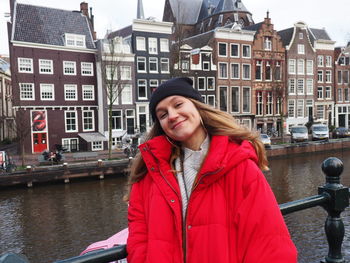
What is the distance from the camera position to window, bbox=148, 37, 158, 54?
2788 centimetres

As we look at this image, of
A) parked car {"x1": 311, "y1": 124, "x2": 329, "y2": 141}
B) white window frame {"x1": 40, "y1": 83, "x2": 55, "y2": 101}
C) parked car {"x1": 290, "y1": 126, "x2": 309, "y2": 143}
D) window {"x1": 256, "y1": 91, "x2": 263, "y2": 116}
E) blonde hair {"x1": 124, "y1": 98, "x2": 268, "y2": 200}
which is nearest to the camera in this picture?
blonde hair {"x1": 124, "y1": 98, "x2": 268, "y2": 200}

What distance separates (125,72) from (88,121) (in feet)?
15.7

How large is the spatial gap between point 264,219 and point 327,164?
0.86 meters

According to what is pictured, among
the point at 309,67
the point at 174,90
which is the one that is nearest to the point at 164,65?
the point at 309,67

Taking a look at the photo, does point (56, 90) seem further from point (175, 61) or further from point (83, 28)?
point (175, 61)

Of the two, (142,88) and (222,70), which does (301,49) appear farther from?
(142,88)

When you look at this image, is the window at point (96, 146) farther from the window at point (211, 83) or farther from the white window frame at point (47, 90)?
the window at point (211, 83)

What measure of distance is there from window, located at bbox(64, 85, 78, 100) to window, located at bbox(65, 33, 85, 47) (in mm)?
3100

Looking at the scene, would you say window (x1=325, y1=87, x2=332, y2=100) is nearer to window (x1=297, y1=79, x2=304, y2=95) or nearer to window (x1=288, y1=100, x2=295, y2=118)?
window (x1=297, y1=79, x2=304, y2=95)

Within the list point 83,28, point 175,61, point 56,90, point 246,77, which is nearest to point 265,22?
point 246,77

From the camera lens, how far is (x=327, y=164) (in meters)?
2.00

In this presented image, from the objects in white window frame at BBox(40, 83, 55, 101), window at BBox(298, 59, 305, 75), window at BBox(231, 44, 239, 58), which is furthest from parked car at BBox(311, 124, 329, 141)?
white window frame at BBox(40, 83, 55, 101)

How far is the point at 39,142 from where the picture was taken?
2445 centimetres

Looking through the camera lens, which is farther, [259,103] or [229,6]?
[229,6]
